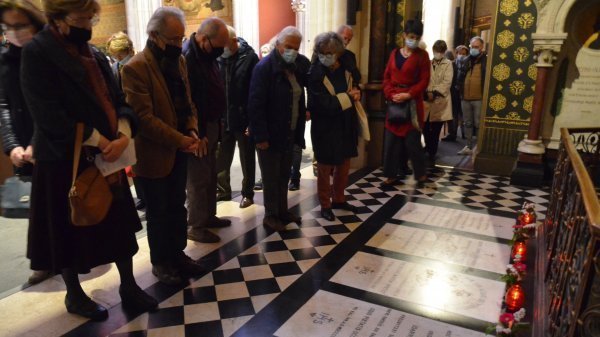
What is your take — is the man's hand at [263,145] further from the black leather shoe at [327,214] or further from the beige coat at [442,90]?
the beige coat at [442,90]

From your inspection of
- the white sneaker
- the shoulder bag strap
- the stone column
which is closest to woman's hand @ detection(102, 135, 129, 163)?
the shoulder bag strap

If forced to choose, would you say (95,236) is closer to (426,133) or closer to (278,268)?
(278,268)

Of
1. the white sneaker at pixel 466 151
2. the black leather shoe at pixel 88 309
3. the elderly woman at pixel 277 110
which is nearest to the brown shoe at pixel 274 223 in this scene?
the elderly woman at pixel 277 110

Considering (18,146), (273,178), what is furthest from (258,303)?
(18,146)

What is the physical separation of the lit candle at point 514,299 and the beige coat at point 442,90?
3472 millimetres

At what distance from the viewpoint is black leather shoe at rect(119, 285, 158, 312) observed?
8.66 feet

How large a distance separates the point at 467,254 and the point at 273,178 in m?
1.67

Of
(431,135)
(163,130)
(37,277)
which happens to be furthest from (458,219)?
(37,277)

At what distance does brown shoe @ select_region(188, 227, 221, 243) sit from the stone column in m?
3.68

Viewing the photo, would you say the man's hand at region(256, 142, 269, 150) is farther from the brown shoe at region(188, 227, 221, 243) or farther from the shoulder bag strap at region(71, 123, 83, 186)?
the shoulder bag strap at region(71, 123, 83, 186)

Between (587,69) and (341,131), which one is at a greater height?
(587,69)

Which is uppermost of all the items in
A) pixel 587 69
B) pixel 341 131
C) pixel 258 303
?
pixel 587 69

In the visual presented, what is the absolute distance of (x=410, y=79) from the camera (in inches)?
194

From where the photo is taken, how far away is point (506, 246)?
363 cm
